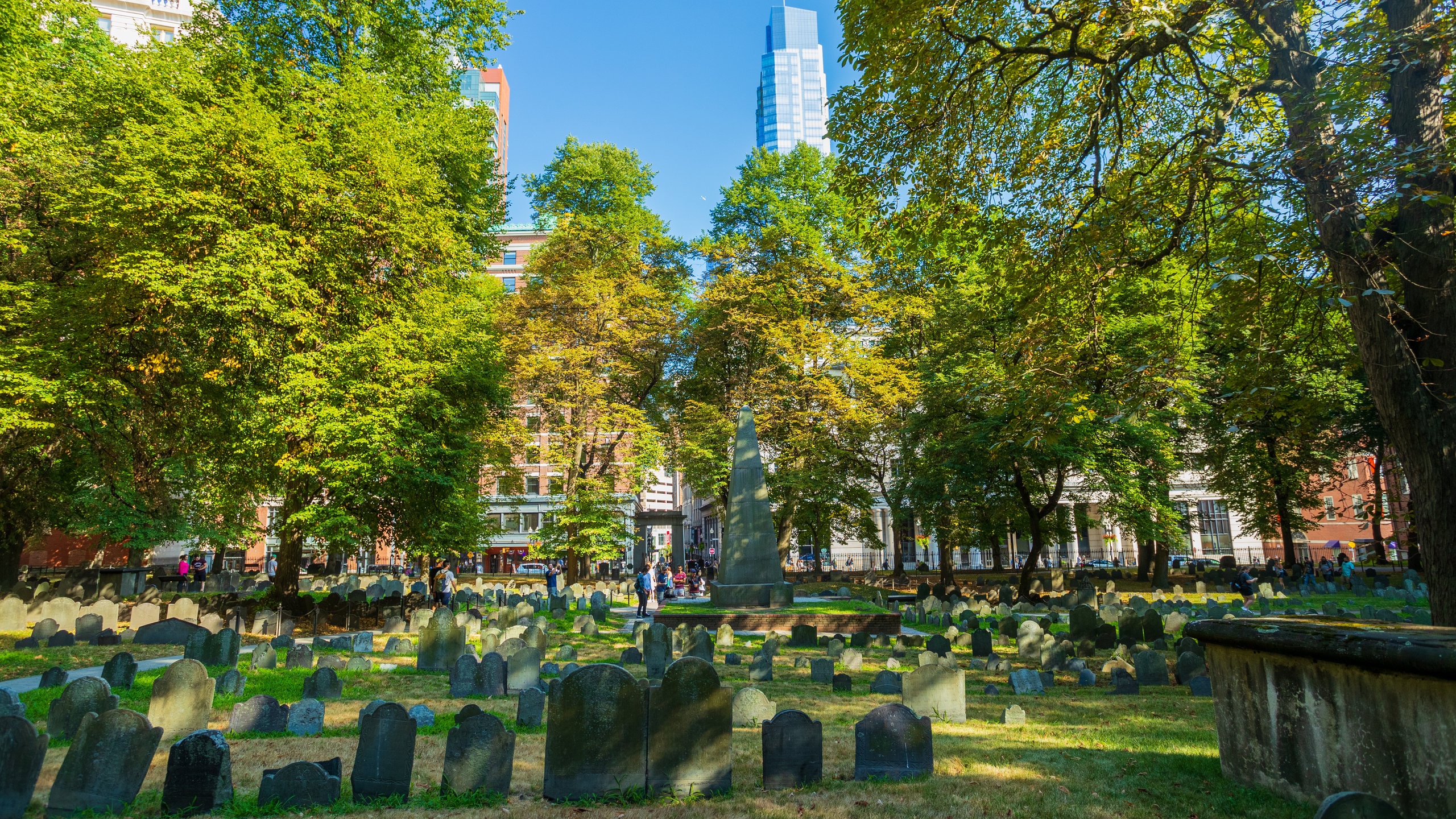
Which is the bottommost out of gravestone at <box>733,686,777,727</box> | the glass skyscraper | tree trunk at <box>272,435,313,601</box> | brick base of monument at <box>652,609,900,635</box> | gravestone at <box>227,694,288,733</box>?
brick base of monument at <box>652,609,900,635</box>

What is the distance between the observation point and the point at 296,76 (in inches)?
622

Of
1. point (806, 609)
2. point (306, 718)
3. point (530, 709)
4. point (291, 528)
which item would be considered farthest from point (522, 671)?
point (806, 609)

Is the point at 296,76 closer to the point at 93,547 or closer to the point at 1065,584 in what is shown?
the point at 1065,584

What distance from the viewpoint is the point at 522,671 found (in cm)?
973

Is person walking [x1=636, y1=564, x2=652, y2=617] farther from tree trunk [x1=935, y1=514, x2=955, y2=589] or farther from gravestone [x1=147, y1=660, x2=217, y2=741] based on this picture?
gravestone [x1=147, y1=660, x2=217, y2=741]

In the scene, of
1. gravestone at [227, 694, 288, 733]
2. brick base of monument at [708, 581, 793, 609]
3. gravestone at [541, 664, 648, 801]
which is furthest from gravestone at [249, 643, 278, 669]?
brick base of monument at [708, 581, 793, 609]

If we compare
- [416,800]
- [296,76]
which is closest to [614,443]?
[296,76]

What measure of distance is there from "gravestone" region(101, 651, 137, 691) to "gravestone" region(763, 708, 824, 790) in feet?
27.2

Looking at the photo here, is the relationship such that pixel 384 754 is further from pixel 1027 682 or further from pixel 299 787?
pixel 1027 682

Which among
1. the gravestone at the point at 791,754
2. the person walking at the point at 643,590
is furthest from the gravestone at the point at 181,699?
the person walking at the point at 643,590

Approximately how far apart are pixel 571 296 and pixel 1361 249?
23.3m

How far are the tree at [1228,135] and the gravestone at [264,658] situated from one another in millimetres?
11068

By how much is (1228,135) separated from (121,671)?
15459 millimetres

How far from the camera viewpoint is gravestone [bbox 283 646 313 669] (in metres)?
11.2
